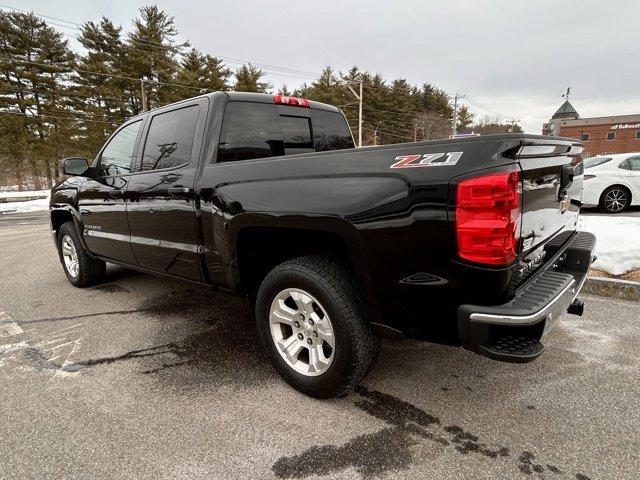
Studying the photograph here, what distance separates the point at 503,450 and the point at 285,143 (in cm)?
255

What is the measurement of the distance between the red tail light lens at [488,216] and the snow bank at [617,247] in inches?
143

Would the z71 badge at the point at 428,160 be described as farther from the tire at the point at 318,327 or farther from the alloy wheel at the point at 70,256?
the alloy wheel at the point at 70,256

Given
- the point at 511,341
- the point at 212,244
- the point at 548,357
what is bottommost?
the point at 548,357

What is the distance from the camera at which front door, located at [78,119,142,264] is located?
3.64 m

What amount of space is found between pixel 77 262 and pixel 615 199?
1132 cm

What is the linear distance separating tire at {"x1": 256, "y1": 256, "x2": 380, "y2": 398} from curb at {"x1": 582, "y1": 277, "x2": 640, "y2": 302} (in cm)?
326

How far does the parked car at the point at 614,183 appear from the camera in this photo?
9.34m

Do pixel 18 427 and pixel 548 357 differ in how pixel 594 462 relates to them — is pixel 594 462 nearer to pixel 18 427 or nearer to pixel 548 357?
pixel 548 357

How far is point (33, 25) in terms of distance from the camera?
33.8 metres

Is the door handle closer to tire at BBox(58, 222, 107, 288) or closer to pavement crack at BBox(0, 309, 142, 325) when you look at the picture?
pavement crack at BBox(0, 309, 142, 325)

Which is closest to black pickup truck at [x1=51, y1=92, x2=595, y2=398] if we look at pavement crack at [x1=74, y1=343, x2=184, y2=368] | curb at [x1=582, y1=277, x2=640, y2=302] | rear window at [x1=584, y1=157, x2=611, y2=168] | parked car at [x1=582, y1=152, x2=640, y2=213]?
pavement crack at [x1=74, y1=343, x2=184, y2=368]

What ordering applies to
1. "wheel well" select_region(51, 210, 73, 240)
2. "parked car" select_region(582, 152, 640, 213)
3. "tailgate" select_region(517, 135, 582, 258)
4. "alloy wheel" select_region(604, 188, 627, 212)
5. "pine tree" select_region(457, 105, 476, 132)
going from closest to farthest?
"tailgate" select_region(517, 135, 582, 258), "wheel well" select_region(51, 210, 73, 240), "parked car" select_region(582, 152, 640, 213), "alloy wheel" select_region(604, 188, 627, 212), "pine tree" select_region(457, 105, 476, 132)

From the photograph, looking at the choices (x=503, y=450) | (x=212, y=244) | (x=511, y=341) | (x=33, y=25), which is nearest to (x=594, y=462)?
(x=503, y=450)

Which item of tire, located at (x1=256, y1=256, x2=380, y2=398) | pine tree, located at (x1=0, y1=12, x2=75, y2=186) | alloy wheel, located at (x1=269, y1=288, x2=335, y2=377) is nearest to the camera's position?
tire, located at (x1=256, y1=256, x2=380, y2=398)
